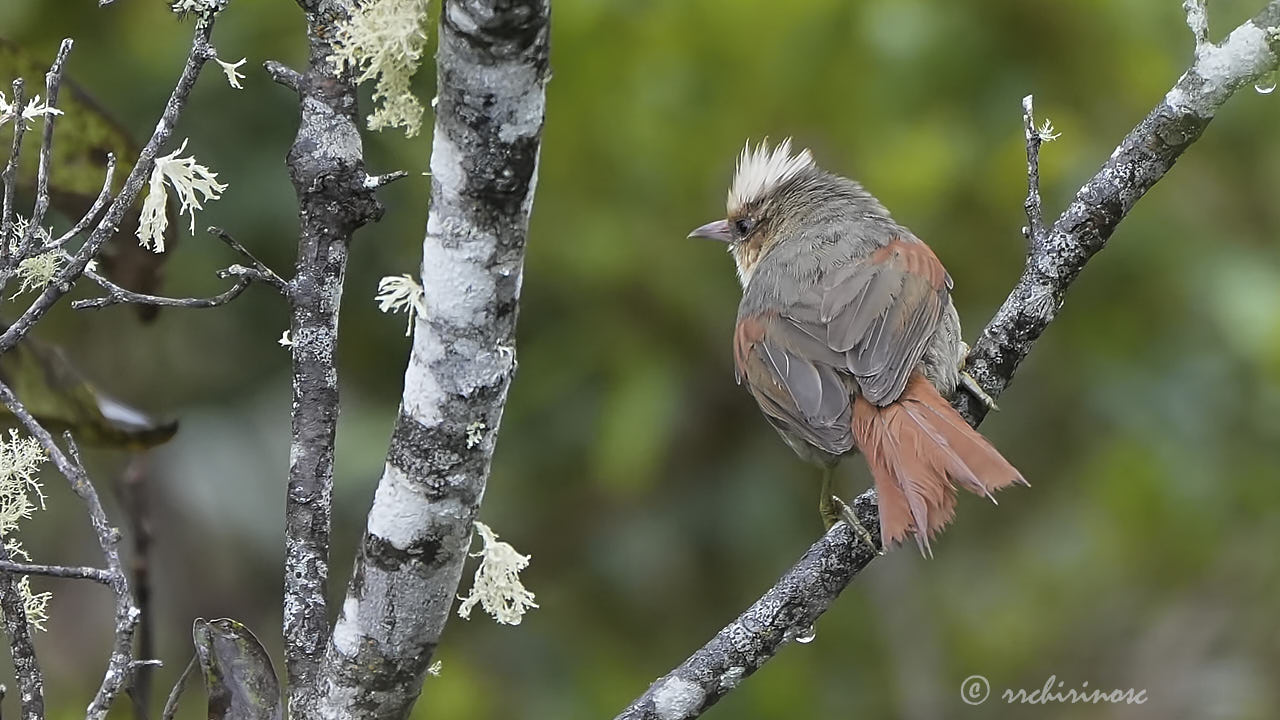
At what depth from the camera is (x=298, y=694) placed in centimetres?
198

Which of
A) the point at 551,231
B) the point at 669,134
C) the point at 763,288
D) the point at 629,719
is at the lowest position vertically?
the point at 629,719

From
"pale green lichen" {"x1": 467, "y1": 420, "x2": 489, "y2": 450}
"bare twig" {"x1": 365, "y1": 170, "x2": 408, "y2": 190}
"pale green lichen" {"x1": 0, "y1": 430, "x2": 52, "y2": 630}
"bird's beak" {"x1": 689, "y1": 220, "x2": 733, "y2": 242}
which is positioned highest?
"bird's beak" {"x1": 689, "y1": 220, "x2": 733, "y2": 242}

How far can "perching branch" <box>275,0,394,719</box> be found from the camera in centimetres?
192

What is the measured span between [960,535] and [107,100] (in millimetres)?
3573

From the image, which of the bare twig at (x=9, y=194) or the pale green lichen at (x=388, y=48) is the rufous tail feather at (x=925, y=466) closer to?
the pale green lichen at (x=388, y=48)

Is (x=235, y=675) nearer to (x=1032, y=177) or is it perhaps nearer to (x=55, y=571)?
(x=55, y=571)

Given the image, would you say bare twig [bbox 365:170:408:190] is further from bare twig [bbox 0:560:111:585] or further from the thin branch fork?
bare twig [bbox 0:560:111:585]

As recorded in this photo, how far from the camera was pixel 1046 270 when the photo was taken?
2.58 metres

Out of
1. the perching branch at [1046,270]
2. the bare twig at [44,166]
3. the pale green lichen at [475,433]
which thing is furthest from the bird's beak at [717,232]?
the bare twig at [44,166]

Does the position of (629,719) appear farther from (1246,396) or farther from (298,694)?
(1246,396)

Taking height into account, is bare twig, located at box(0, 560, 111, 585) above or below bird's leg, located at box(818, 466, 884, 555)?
below

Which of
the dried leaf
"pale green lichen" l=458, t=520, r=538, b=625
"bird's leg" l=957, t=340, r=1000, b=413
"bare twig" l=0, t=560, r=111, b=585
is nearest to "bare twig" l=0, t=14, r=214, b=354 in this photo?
"bare twig" l=0, t=560, r=111, b=585

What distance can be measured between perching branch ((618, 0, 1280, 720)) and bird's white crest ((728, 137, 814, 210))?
1454 millimetres

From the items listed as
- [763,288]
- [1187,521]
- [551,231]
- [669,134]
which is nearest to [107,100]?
[551,231]
